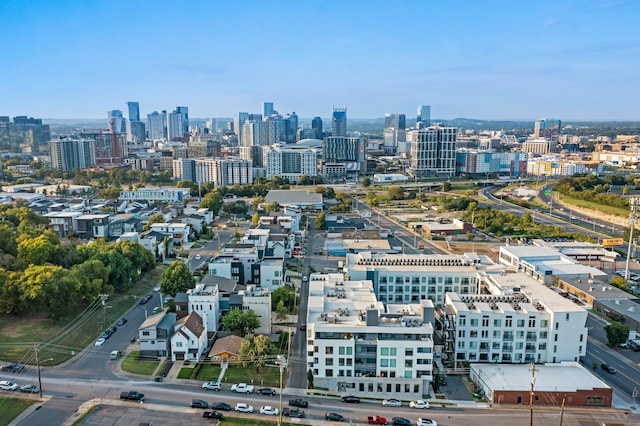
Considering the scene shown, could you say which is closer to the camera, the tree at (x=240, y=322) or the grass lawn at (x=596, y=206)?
the tree at (x=240, y=322)

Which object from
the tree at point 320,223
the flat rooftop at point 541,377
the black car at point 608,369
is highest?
the tree at point 320,223

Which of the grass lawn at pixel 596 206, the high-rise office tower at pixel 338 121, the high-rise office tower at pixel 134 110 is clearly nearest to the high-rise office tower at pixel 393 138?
the high-rise office tower at pixel 338 121

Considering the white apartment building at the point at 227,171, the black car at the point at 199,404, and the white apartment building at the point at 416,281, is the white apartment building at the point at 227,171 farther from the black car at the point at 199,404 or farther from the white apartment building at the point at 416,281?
the black car at the point at 199,404

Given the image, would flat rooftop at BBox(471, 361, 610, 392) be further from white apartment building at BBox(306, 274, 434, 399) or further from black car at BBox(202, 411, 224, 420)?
black car at BBox(202, 411, 224, 420)

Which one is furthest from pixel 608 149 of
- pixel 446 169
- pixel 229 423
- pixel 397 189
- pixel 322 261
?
pixel 229 423

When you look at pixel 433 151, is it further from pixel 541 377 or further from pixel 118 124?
pixel 118 124

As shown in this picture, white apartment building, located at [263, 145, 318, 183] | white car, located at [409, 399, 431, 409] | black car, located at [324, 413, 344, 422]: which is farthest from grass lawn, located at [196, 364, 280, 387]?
white apartment building, located at [263, 145, 318, 183]
